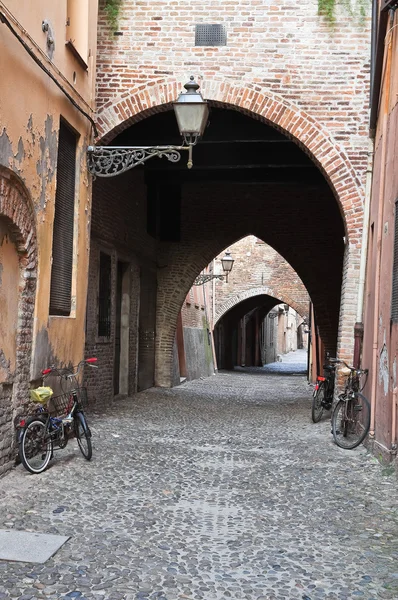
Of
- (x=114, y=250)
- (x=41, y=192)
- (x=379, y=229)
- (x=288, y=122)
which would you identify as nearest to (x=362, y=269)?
(x=379, y=229)

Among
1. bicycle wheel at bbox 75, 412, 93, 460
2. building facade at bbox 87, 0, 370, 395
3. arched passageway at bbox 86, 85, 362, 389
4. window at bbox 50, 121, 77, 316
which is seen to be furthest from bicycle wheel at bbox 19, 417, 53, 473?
arched passageway at bbox 86, 85, 362, 389

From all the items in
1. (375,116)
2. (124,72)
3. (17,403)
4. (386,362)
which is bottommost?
(17,403)

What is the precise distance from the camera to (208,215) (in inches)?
653

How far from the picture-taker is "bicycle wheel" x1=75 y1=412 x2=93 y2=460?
660cm

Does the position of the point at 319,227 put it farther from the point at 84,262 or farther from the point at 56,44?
the point at 56,44

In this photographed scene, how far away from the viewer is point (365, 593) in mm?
3596

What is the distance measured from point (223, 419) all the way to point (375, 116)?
4.74 meters

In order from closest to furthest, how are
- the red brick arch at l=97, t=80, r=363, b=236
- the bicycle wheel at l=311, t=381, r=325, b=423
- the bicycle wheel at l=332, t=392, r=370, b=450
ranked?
the bicycle wheel at l=332, t=392, r=370, b=450 → the red brick arch at l=97, t=80, r=363, b=236 → the bicycle wheel at l=311, t=381, r=325, b=423

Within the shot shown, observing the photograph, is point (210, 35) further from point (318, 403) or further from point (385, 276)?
point (318, 403)

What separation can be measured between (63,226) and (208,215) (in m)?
8.90

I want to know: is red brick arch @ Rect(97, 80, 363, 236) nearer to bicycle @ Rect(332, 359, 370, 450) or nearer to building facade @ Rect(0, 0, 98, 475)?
building facade @ Rect(0, 0, 98, 475)

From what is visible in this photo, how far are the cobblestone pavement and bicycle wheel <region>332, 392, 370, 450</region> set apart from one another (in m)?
0.18

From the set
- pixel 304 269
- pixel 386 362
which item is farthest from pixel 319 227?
pixel 386 362

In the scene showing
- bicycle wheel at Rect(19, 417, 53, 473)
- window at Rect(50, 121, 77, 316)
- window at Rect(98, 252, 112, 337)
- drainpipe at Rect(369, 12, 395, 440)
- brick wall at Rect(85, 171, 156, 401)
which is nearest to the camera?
bicycle wheel at Rect(19, 417, 53, 473)
